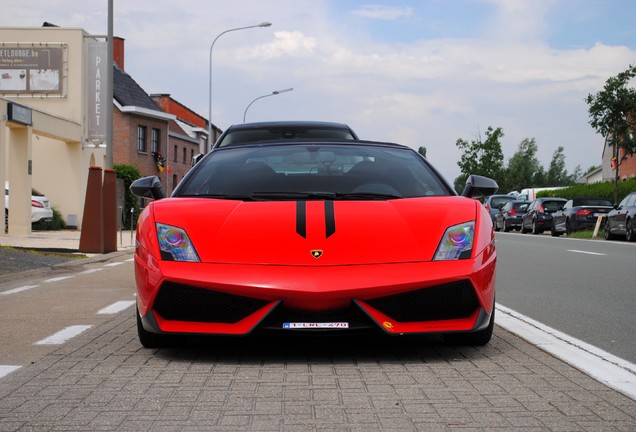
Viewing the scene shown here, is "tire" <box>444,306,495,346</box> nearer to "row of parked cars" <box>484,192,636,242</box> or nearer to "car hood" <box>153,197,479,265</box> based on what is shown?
"car hood" <box>153,197,479,265</box>

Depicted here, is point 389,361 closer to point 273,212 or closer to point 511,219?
point 273,212

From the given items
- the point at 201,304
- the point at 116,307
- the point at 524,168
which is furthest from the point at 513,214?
the point at 524,168

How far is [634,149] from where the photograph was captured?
44781 mm

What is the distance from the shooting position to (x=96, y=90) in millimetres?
35875

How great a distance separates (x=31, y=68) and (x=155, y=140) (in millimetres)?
19852

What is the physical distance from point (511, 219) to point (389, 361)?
36.7 m

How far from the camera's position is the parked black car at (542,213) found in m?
36.4

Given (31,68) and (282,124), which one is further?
(31,68)

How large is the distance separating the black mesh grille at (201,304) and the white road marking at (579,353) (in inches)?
70.2

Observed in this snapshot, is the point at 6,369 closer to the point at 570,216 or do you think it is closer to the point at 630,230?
the point at 630,230

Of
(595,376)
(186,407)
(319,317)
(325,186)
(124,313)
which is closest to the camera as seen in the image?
(186,407)

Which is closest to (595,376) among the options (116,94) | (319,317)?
(319,317)

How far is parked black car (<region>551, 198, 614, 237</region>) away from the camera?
32531 millimetres

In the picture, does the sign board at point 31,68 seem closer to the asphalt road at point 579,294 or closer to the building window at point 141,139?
the building window at point 141,139
